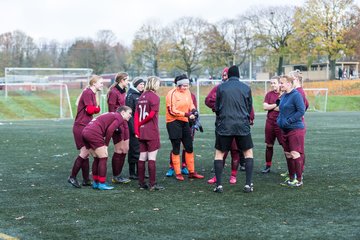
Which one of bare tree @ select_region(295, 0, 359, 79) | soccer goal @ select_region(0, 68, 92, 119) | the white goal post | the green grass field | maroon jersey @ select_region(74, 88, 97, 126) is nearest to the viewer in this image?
the green grass field

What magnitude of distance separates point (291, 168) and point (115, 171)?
3046mm

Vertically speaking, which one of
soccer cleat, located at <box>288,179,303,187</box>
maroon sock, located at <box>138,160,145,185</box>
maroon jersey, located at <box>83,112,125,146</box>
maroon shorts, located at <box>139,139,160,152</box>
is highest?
maroon jersey, located at <box>83,112,125,146</box>

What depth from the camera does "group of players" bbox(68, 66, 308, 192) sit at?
8578 mm

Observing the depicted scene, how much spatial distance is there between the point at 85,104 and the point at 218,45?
220ft

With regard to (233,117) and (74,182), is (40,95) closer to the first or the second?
(74,182)

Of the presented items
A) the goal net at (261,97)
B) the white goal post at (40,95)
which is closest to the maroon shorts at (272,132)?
the white goal post at (40,95)

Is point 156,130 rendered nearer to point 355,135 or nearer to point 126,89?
point 126,89

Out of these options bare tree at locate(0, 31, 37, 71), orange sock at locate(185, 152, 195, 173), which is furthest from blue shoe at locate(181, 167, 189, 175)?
bare tree at locate(0, 31, 37, 71)

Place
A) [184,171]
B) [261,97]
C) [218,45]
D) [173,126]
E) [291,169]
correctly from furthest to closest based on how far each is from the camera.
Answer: [218,45] → [261,97] → [184,171] → [173,126] → [291,169]

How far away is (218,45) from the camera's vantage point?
75.2 meters

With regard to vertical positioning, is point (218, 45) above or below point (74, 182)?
above

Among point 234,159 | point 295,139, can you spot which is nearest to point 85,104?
point 234,159

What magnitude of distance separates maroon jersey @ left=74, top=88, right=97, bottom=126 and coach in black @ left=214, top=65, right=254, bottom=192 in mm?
2141

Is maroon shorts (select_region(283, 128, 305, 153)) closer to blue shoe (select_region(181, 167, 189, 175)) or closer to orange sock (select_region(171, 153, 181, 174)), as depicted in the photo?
orange sock (select_region(171, 153, 181, 174))
